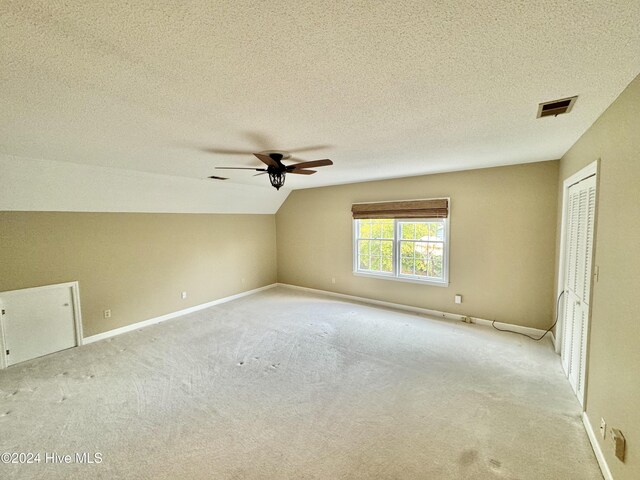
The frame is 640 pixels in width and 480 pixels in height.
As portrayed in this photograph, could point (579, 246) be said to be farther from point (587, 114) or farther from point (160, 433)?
point (160, 433)

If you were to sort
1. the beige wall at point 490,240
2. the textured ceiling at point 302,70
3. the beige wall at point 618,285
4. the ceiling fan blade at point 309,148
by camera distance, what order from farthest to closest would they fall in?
the beige wall at point 490,240 < the ceiling fan blade at point 309,148 < the beige wall at point 618,285 < the textured ceiling at point 302,70

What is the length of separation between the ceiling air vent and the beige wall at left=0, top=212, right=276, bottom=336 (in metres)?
5.06

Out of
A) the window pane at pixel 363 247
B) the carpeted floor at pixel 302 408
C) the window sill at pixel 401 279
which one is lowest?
the carpeted floor at pixel 302 408

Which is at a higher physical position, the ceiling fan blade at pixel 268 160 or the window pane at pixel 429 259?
the ceiling fan blade at pixel 268 160

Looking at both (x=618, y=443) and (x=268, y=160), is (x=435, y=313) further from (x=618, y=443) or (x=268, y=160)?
(x=268, y=160)

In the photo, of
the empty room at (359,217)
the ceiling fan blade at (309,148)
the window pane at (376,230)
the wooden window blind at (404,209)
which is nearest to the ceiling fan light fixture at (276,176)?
the empty room at (359,217)

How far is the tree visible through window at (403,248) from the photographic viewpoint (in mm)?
4566

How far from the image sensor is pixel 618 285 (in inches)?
64.7

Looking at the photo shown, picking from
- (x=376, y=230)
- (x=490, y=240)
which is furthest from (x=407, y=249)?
(x=490, y=240)

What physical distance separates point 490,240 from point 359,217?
221 cm

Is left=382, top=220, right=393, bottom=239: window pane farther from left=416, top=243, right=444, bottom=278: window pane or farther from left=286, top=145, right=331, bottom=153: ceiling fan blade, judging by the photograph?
left=286, top=145, right=331, bottom=153: ceiling fan blade

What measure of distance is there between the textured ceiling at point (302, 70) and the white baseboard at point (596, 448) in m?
2.29

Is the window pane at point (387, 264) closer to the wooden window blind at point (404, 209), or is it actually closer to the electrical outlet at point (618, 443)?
the wooden window blind at point (404, 209)

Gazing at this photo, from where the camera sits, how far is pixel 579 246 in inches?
101
